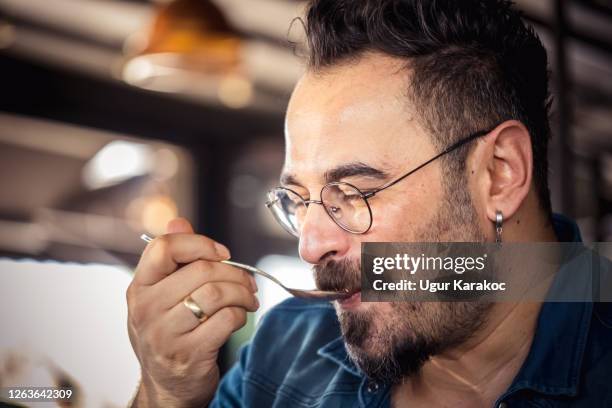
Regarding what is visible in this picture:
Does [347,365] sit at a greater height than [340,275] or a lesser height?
lesser

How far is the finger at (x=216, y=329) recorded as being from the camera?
1120mm

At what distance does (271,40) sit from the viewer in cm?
448

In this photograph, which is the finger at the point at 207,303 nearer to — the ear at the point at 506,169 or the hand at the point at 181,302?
the hand at the point at 181,302

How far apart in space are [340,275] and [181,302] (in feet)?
0.82

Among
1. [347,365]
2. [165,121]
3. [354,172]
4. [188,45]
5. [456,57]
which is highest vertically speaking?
[165,121]

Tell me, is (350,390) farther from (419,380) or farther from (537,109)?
(537,109)

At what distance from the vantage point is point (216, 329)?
1122 millimetres

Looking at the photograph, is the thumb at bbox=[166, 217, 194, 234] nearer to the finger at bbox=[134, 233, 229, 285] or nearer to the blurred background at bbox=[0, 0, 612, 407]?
the finger at bbox=[134, 233, 229, 285]

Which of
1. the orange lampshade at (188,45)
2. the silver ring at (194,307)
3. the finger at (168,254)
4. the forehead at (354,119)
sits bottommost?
the silver ring at (194,307)

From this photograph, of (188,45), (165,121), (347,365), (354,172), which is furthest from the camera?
(165,121)

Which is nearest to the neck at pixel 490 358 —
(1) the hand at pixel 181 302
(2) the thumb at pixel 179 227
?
(1) the hand at pixel 181 302

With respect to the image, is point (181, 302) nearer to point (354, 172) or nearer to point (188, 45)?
point (354, 172)

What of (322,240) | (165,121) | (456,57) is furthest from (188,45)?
(165,121)

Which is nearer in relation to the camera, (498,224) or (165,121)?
(498,224)
